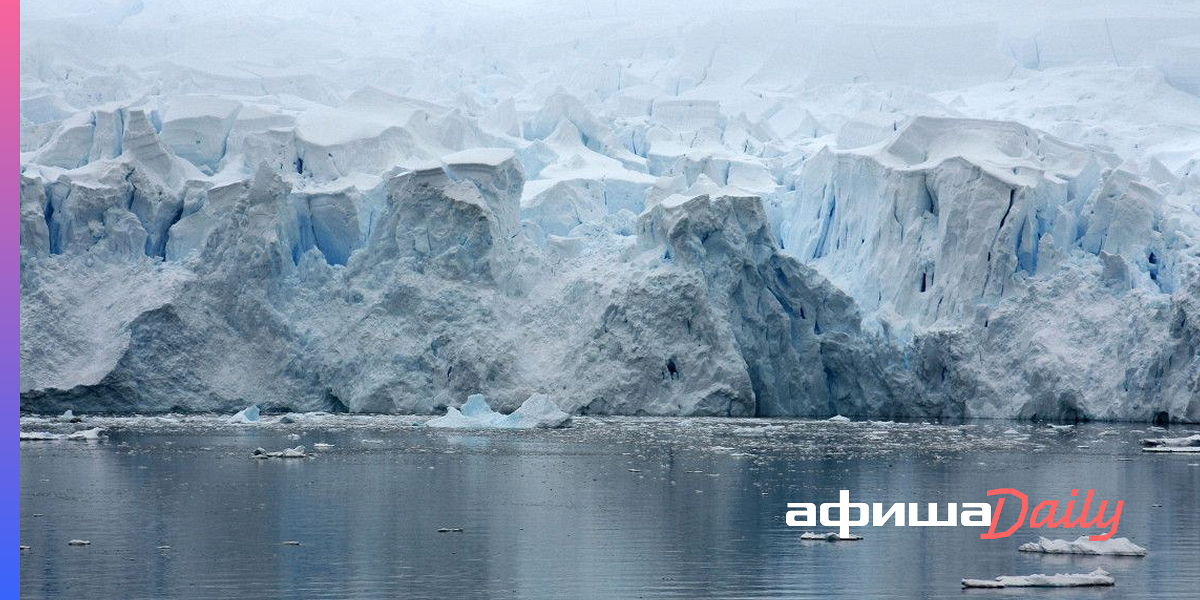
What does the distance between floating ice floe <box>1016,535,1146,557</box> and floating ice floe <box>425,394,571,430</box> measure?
1518 cm

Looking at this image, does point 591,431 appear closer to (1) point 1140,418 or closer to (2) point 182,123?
(1) point 1140,418

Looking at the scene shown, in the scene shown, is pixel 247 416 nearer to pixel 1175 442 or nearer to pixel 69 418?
pixel 69 418

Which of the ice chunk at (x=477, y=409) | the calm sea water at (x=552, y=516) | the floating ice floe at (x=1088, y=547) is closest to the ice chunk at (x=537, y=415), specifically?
the ice chunk at (x=477, y=409)

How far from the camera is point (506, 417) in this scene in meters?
26.1

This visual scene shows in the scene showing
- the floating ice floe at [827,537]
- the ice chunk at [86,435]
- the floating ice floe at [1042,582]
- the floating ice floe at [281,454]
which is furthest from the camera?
the ice chunk at [86,435]

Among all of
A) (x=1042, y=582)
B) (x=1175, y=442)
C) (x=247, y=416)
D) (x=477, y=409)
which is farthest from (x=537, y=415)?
(x=1042, y=582)

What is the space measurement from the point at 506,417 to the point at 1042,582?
1737cm

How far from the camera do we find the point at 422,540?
11188mm

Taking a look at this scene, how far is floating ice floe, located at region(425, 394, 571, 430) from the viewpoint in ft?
83.8

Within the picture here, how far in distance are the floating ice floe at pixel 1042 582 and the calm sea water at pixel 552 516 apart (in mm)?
136

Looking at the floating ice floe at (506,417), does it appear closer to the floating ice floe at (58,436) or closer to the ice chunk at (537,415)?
the ice chunk at (537,415)

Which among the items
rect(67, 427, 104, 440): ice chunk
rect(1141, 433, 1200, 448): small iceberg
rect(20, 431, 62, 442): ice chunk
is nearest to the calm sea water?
rect(67, 427, 104, 440): ice chunk

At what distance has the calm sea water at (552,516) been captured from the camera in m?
9.35

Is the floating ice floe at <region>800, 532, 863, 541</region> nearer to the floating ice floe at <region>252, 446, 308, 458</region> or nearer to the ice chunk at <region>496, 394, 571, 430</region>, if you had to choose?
the floating ice floe at <region>252, 446, 308, 458</region>
